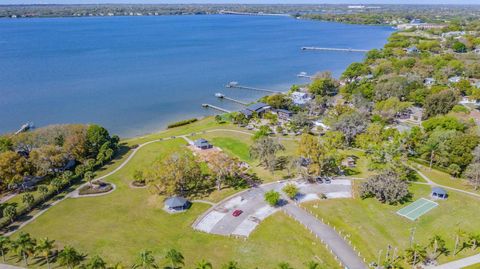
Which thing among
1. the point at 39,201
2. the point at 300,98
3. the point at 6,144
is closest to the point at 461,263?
the point at 39,201

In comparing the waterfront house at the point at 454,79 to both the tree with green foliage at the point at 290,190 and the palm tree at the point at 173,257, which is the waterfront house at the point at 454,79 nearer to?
the tree with green foliage at the point at 290,190

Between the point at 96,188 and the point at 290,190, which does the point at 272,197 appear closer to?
the point at 290,190

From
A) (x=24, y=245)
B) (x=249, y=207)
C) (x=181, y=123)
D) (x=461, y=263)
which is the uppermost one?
(x=24, y=245)

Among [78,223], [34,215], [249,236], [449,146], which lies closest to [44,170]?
[34,215]

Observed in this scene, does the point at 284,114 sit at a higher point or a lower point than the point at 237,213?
higher

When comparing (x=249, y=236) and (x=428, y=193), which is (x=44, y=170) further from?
(x=428, y=193)

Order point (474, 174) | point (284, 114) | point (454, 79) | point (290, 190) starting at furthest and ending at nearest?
point (454, 79) < point (284, 114) < point (474, 174) < point (290, 190)

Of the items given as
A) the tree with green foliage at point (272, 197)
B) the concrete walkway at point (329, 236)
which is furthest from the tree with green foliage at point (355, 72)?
the tree with green foliage at point (272, 197)
